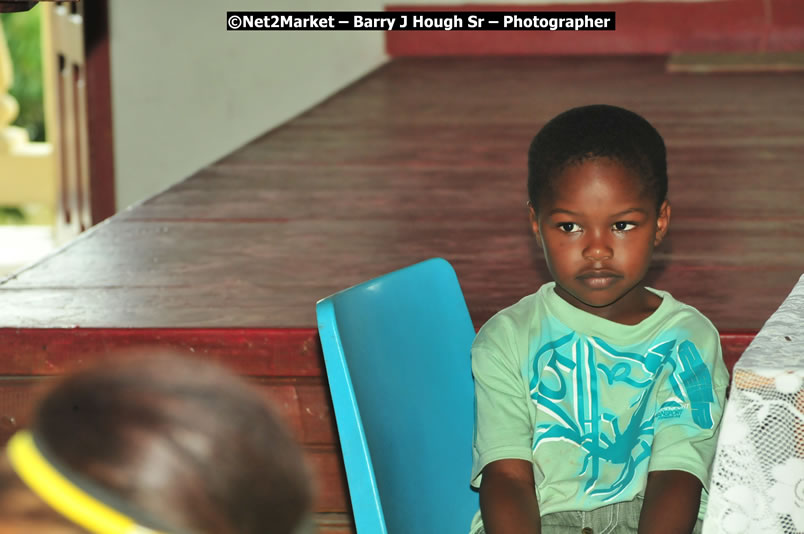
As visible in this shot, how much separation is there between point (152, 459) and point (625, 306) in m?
0.92

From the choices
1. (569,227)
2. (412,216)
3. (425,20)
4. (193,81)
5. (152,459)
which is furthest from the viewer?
(425,20)

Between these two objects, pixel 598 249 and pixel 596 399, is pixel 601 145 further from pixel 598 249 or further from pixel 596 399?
pixel 596 399

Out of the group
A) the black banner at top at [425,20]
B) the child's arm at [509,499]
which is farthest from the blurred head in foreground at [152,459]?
the black banner at top at [425,20]

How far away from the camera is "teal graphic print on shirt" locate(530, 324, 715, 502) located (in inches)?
45.4

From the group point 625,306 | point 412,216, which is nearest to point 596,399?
point 625,306

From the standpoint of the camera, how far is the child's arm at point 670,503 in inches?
42.5

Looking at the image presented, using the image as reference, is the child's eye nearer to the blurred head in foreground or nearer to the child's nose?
the child's nose

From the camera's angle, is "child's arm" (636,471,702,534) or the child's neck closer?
"child's arm" (636,471,702,534)

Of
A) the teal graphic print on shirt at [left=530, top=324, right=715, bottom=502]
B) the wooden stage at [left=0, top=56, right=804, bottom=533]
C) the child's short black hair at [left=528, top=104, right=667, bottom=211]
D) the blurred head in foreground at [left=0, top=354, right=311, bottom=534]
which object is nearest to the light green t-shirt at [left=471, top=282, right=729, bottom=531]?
the teal graphic print on shirt at [left=530, top=324, right=715, bottom=502]

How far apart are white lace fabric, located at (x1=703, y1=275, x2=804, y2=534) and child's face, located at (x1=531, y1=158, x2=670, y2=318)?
11.0 inches

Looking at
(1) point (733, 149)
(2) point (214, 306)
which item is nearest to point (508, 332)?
(2) point (214, 306)

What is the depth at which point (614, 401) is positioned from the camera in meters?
1.17

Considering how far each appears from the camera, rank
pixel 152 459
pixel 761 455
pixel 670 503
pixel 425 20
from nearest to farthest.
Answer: pixel 152 459 < pixel 761 455 < pixel 670 503 < pixel 425 20

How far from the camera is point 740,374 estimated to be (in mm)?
919
